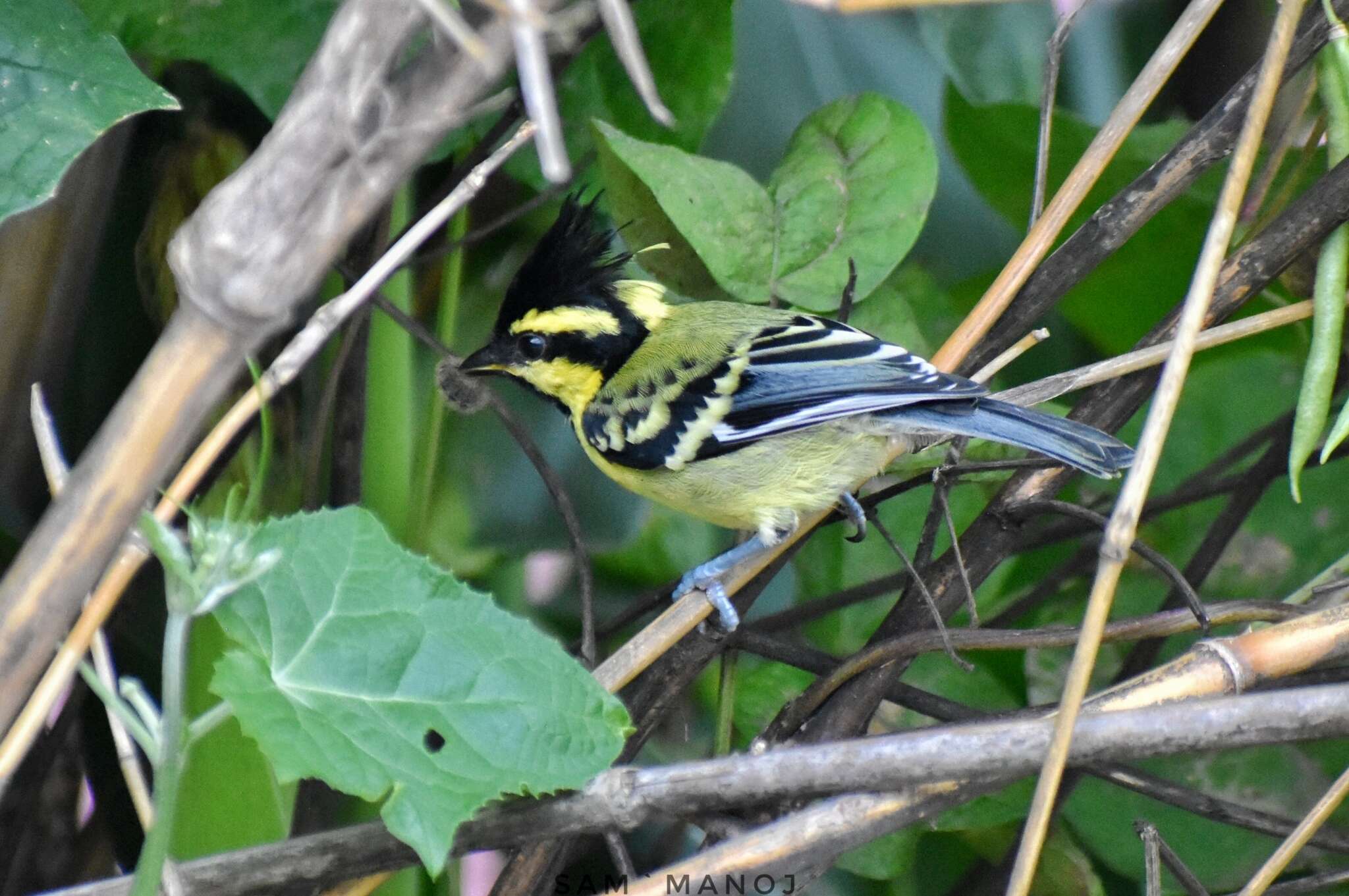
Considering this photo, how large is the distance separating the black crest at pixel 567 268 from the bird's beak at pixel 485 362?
0.05m

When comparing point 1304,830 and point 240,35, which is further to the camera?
point 240,35

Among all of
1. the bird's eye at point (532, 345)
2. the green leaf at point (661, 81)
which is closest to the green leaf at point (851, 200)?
the green leaf at point (661, 81)

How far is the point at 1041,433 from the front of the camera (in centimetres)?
105

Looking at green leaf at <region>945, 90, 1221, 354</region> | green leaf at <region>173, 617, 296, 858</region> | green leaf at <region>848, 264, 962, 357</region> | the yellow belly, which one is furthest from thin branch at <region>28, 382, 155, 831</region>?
green leaf at <region>945, 90, 1221, 354</region>

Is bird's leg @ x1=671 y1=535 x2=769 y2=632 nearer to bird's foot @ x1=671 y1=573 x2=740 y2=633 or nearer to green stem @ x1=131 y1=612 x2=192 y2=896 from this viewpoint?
bird's foot @ x1=671 y1=573 x2=740 y2=633

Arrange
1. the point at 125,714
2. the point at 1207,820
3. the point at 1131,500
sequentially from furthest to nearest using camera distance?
A: the point at 1207,820 → the point at 1131,500 → the point at 125,714

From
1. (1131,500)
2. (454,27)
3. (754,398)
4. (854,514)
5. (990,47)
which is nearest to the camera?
(454,27)

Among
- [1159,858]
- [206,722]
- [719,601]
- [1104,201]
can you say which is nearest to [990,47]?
[1104,201]

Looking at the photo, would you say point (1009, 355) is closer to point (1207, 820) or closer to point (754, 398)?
point (754, 398)

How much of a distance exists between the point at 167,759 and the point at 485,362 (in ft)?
2.53

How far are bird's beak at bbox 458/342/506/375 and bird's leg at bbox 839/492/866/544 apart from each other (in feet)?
1.36

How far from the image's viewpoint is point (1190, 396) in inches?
53.2

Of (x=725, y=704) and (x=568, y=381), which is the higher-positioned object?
(x=568, y=381)

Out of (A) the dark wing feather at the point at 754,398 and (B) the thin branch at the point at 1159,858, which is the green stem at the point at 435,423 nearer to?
(A) the dark wing feather at the point at 754,398
